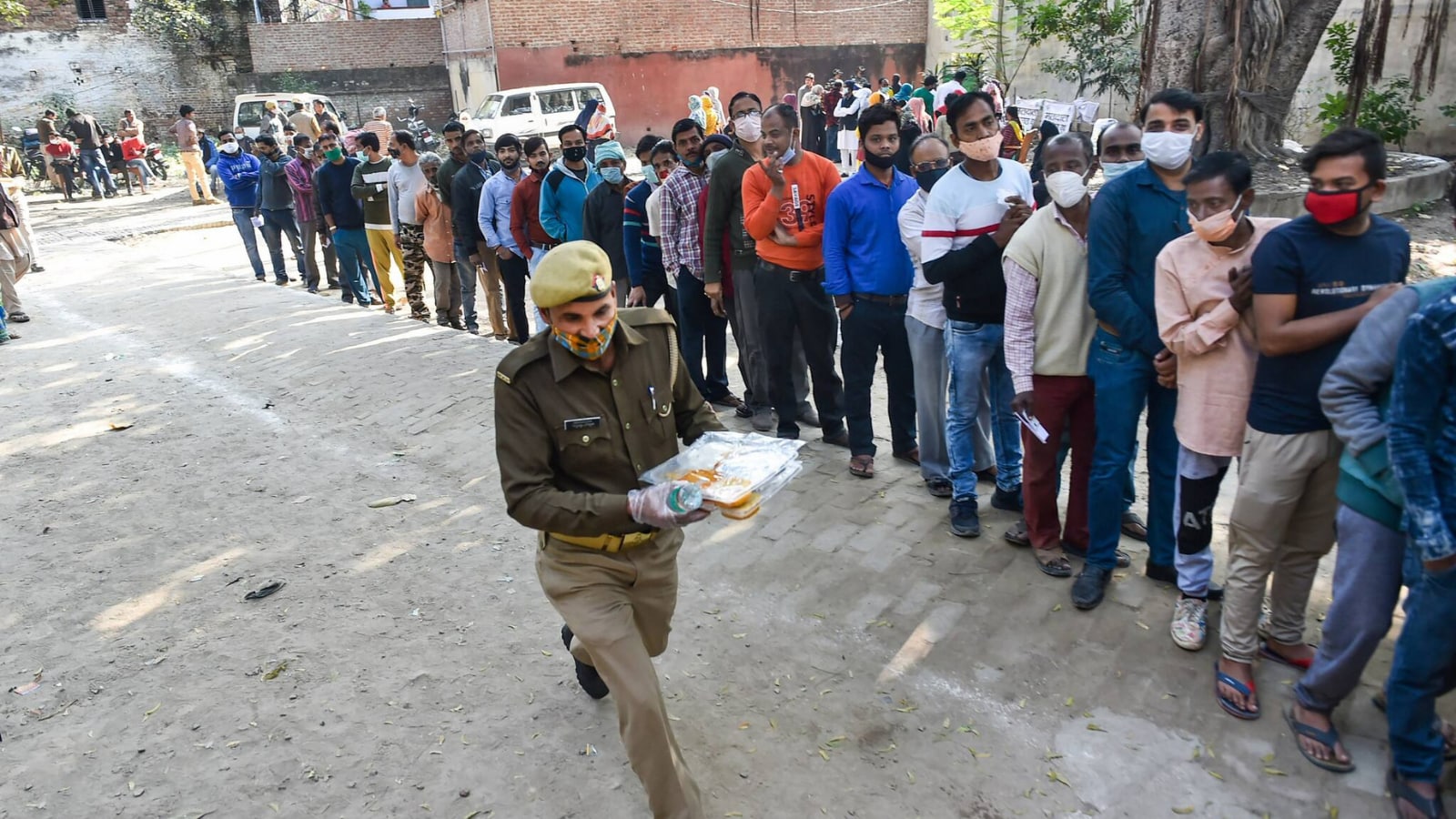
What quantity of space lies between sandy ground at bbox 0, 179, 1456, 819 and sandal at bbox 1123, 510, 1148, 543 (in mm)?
174

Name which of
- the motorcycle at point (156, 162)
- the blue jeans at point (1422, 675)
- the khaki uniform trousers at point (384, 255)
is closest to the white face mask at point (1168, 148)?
the blue jeans at point (1422, 675)

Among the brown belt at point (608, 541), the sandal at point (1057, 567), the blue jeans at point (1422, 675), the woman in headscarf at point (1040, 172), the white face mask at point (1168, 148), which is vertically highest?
the white face mask at point (1168, 148)

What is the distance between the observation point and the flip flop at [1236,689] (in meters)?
3.44

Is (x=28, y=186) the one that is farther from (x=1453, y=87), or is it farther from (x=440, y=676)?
(x=1453, y=87)

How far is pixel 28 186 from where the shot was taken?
24.8 meters

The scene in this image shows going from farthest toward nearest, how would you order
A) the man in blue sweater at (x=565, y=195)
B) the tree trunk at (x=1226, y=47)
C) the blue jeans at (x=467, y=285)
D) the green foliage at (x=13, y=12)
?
the green foliage at (x=13, y=12) → the blue jeans at (x=467, y=285) → the tree trunk at (x=1226, y=47) → the man in blue sweater at (x=565, y=195)

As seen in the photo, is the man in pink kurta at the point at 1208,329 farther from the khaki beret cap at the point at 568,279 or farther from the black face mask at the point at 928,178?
the khaki beret cap at the point at 568,279

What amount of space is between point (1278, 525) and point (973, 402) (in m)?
1.65

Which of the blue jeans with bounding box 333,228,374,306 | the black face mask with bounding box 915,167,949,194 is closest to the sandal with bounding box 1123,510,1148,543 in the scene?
the black face mask with bounding box 915,167,949,194

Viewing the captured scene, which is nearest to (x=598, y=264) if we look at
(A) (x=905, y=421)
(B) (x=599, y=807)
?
(B) (x=599, y=807)

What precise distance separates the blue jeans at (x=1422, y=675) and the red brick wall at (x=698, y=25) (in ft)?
83.7

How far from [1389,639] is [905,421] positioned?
2.60 m

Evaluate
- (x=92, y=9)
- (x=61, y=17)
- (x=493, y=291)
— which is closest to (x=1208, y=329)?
(x=493, y=291)

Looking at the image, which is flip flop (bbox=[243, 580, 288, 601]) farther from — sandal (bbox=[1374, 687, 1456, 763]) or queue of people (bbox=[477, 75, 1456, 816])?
sandal (bbox=[1374, 687, 1456, 763])
